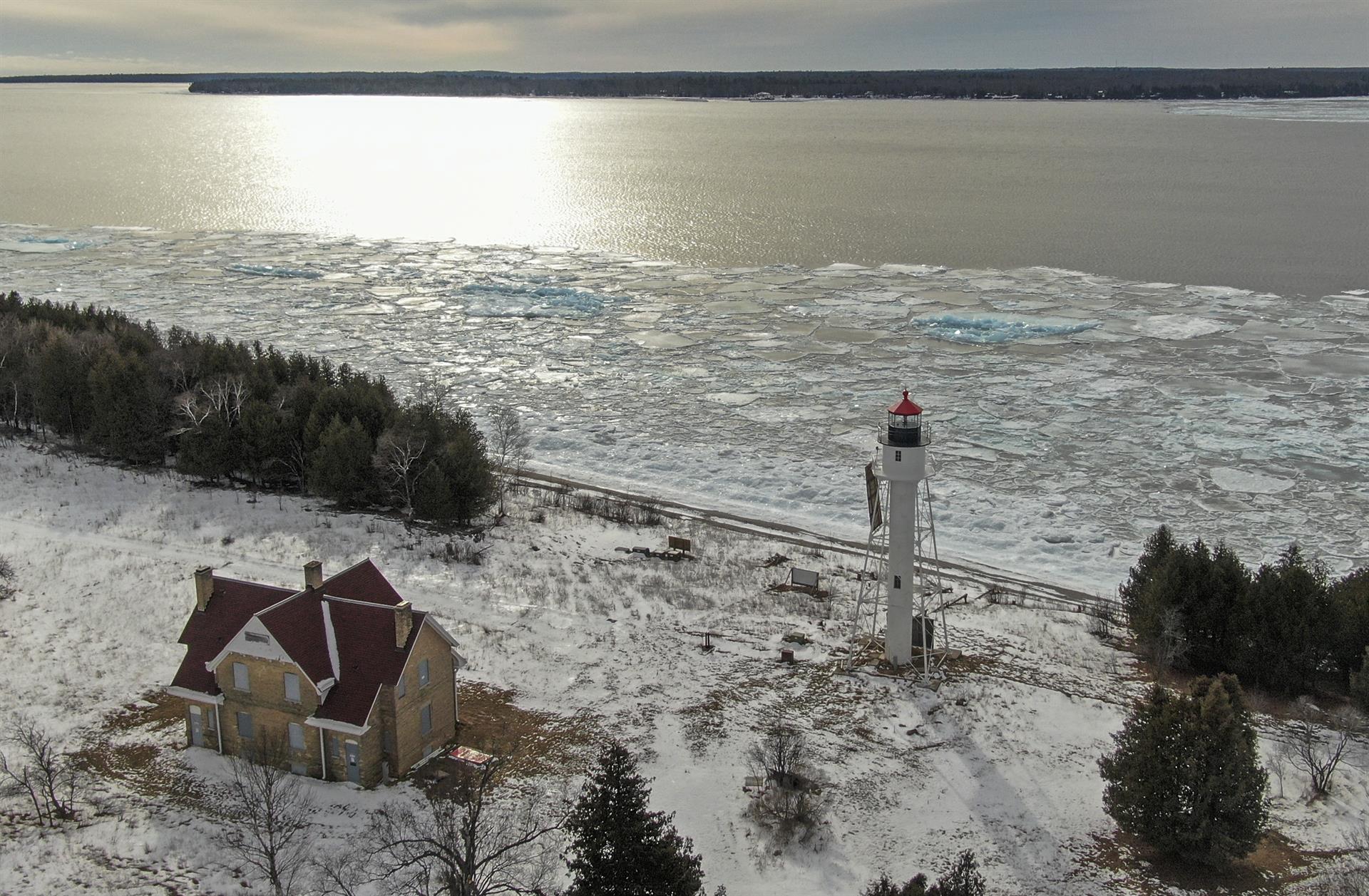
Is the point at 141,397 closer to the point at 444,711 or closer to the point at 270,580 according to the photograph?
the point at 270,580

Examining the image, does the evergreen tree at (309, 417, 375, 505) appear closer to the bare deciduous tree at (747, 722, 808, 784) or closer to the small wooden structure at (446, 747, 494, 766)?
the small wooden structure at (446, 747, 494, 766)

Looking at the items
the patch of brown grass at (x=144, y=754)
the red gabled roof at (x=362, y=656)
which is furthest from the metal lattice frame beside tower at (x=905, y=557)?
the patch of brown grass at (x=144, y=754)

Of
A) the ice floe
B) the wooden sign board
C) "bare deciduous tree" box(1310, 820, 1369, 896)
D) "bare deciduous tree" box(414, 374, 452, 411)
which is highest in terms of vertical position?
the ice floe

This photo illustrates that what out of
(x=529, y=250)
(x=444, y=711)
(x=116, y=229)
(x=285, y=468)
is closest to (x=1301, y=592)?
(x=444, y=711)

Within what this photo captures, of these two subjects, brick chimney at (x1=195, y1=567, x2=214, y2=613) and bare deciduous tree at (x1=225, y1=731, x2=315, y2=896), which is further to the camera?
brick chimney at (x1=195, y1=567, x2=214, y2=613)

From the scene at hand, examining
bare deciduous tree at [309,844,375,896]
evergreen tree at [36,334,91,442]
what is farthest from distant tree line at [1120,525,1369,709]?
evergreen tree at [36,334,91,442]

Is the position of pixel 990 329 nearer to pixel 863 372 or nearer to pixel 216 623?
pixel 863 372
